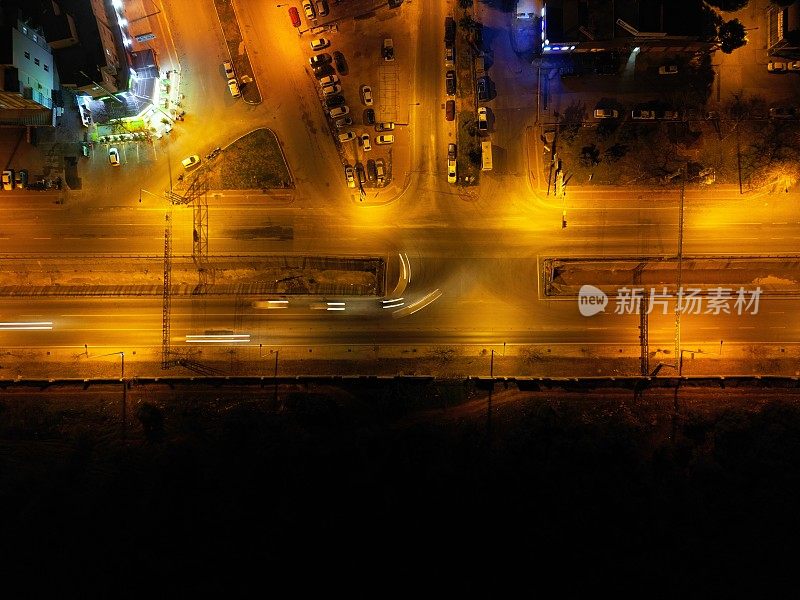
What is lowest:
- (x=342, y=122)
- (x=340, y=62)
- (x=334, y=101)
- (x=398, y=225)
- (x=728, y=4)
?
(x=398, y=225)

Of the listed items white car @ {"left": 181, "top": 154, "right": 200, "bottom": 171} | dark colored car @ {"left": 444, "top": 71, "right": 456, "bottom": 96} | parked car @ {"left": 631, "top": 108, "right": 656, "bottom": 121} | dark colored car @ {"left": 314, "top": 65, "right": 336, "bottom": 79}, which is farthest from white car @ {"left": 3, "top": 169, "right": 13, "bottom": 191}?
parked car @ {"left": 631, "top": 108, "right": 656, "bottom": 121}

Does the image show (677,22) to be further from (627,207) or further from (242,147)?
(242,147)

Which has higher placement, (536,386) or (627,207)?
(627,207)

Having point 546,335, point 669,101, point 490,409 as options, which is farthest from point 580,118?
point 490,409

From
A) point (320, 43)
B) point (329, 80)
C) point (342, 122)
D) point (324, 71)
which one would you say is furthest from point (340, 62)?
point (342, 122)

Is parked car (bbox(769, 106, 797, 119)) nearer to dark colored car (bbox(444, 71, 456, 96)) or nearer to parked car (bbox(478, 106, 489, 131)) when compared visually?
parked car (bbox(478, 106, 489, 131))

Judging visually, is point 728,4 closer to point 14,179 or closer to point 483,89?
point 483,89
